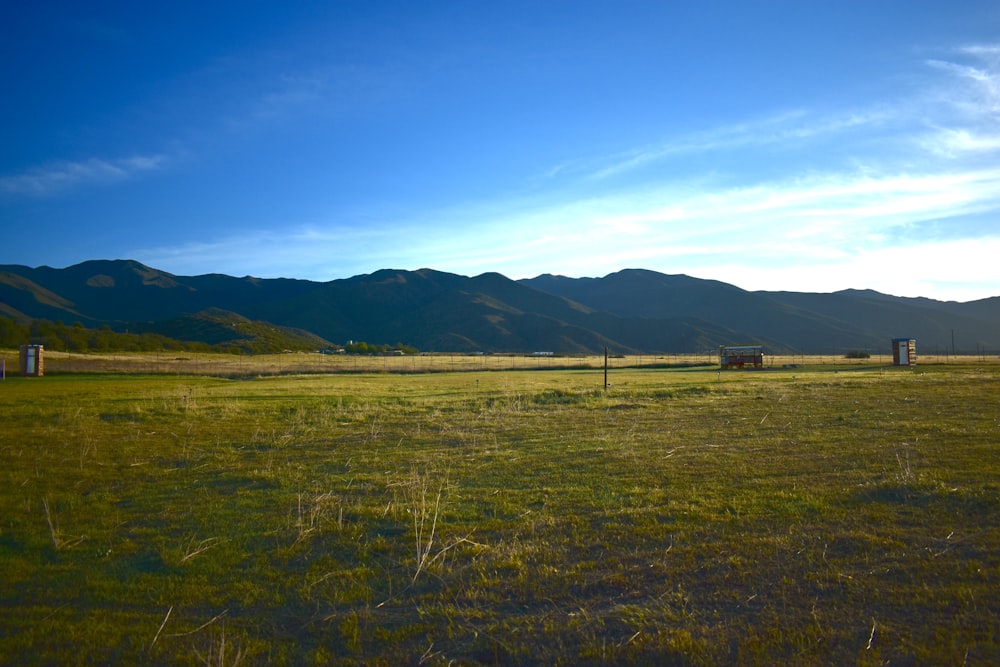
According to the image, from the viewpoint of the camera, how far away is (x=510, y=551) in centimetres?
647

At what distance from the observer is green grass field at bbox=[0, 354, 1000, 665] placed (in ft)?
15.0

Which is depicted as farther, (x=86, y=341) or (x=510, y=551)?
(x=86, y=341)

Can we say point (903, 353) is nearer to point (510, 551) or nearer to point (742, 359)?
point (742, 359)

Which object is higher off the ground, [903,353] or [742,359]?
[903,353]

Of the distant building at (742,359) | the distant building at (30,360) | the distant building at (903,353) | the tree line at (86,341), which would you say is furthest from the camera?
→ the tree line at (86,341)

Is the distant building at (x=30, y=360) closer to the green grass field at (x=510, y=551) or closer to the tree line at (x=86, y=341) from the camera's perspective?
the green grass field at (x=510, y=551)

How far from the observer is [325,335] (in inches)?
7667

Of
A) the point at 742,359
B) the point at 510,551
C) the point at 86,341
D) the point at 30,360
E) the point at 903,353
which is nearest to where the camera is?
the point at 510,551

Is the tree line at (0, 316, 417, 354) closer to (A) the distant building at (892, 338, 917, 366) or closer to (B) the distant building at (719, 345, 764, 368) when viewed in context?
(B) the distant building at (719, 345, 764, 368)

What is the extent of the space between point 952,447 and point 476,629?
37.5 feet

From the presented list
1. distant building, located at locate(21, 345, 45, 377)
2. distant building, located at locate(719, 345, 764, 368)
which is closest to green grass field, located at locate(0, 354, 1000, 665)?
distant building, located at locate(21, 345, 45, 377)

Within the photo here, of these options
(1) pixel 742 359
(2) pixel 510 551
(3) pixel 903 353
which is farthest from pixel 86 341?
(3) pixel 903 353

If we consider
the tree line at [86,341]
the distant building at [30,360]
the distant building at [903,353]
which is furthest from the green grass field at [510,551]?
the tree line at [86,341]

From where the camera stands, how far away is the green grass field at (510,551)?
4.57 m
